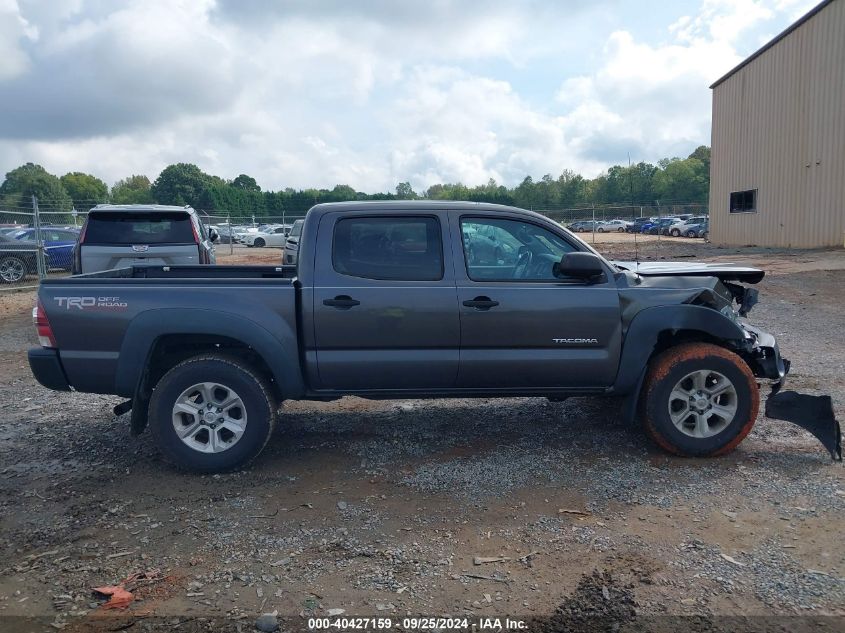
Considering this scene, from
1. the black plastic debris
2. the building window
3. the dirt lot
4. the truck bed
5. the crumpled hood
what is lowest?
the dirt lot

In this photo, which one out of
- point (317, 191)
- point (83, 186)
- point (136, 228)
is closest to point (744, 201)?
point (136, 228)

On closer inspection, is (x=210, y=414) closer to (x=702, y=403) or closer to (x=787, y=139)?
(x=702, y=403)

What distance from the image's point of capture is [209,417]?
4.70 m

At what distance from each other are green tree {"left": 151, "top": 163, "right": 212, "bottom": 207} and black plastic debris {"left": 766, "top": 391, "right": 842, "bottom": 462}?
207ft

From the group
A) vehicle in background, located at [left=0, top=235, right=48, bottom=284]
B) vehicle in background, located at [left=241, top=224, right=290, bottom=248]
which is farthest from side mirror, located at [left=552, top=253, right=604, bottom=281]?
vehicle in background, located at [left=241, top=224, right=290, bottom=248]

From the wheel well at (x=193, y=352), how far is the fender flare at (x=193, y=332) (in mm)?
100

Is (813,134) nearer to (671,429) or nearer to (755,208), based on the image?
(755,208)

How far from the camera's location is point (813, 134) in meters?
21.6

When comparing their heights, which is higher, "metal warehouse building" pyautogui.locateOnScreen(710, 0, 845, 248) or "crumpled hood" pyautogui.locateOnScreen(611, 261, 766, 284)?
"metal warehouse building" pyautogui.locateOnScreen(710, 0, 845, 248)

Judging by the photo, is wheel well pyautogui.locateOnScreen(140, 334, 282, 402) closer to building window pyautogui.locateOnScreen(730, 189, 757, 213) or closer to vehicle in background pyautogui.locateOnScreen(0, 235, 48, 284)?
vehicle in background pyautogui.locateOnScreen(0, 235, 48, 284)

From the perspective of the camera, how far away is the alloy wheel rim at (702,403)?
191 inches

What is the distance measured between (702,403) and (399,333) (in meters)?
2.19

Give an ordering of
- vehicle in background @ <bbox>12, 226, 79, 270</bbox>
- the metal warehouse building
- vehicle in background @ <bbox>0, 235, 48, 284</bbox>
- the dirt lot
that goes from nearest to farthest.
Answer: the dirt lot, vehicle in background @ <bbox>0, 235, 48, 284</bbox>, vehicle in background @ <bbox>12, 226, 79, 270</bbox>, the metal warehouse building

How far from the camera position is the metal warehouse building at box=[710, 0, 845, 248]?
20.7 metres
